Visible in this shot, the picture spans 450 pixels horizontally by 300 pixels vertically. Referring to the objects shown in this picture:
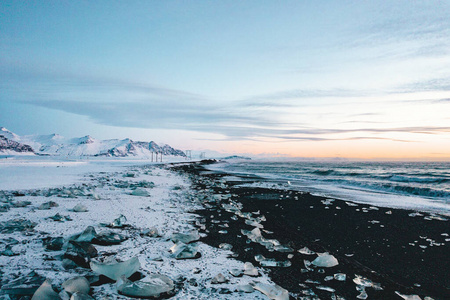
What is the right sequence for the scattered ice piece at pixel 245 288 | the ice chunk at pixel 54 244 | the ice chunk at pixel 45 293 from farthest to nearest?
the ice chunk at pixel 54 244 < the scattered ice piece at pixel 245 288 < the ice chunk at pixel 45 293

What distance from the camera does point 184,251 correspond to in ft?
12.7

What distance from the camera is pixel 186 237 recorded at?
4.59m

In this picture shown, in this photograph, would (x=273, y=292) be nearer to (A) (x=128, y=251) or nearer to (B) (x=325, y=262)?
(B) (x=325, y=262)

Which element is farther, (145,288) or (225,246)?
(225,246)

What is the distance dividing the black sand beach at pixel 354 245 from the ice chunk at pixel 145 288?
152cm

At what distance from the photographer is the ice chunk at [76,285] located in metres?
2.50

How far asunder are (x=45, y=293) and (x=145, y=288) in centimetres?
91

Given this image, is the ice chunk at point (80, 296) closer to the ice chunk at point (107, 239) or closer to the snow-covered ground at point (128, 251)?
the snow-covered ground at point (128, 251)

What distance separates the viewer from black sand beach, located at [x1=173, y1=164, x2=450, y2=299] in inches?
137

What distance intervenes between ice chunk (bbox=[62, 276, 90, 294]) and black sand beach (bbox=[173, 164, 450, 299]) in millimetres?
2290

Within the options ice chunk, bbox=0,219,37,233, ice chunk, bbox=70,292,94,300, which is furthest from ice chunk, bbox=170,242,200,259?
ice chunk, bbox=0,219,37,233

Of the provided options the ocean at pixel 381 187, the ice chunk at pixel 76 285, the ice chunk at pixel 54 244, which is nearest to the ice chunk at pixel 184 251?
the ice chunk at pixel 76 285

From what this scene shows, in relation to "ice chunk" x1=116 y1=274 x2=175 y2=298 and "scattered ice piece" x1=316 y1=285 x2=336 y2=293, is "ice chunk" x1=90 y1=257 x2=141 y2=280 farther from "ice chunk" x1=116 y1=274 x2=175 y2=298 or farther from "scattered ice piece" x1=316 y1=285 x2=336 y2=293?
"scattered ice piece" x1=316 y1=285 x2=336 y2=293

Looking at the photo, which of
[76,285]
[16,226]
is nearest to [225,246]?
[76,285]
